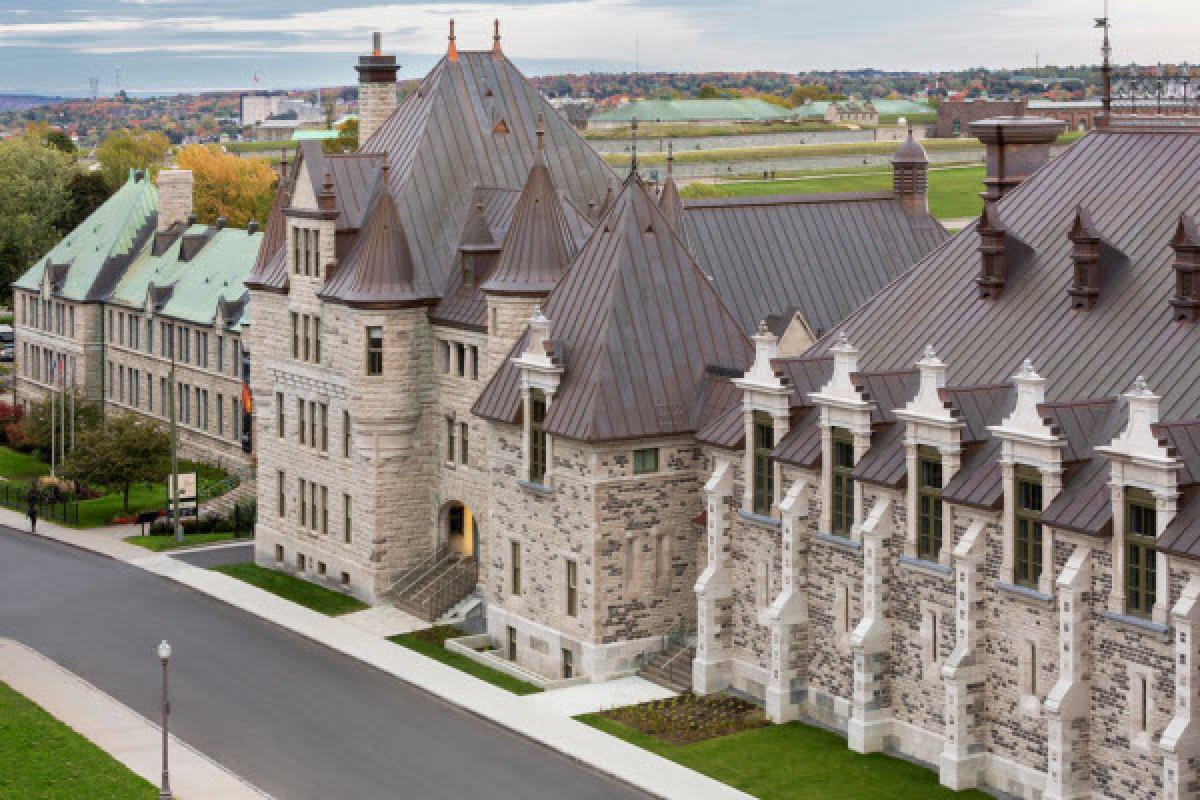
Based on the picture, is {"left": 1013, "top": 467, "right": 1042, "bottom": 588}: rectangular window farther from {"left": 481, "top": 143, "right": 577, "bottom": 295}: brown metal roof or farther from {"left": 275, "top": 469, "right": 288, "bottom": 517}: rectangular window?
{"left": 275, "top": 469, "right": 288, "bottom": 517}: rectangular window

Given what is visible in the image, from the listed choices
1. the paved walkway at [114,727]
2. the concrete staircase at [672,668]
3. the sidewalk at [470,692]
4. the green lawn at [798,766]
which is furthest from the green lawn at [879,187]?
the green lawn at [798,766]

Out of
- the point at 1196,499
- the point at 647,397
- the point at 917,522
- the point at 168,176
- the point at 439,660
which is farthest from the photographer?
the point at 168,176

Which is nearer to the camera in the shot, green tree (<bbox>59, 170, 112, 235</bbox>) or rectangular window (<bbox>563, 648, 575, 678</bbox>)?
rectangular window (<bbox>563, 648, 575, 678</bbox>)

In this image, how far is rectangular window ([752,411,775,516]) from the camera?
4988cm

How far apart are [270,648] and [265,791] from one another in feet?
43.4

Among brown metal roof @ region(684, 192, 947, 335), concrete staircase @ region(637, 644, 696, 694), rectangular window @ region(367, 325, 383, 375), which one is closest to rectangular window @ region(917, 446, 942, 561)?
concrete staircase @ region(637, 644, 696, 694)

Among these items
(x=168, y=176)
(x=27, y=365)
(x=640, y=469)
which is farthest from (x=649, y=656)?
(x=27, y=365)

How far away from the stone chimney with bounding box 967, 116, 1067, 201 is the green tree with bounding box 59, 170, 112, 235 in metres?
95.7

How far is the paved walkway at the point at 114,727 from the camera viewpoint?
150ft

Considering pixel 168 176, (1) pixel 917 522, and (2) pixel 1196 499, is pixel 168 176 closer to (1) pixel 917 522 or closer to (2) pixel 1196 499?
(1) pixel 917 522

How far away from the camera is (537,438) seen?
54.8 meters

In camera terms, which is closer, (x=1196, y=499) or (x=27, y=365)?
(x=1196, y=499)

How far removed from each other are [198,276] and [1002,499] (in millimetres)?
60927

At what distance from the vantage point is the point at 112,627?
6156 centimetres
